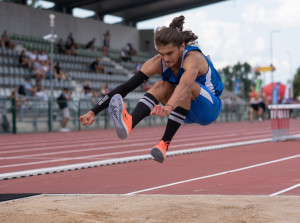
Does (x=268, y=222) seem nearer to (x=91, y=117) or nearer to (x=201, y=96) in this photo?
(x=201, y=96)

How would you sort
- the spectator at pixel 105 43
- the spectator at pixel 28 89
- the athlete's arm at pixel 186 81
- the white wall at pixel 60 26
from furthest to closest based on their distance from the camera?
1. the spectator at pixel 105 43
2. the white wall at pixel 60 26
3. the spectator at pixel 28 89
4. the athlete's arm at pixel 186 81

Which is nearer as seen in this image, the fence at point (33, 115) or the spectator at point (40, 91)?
the fence at point (33, 115)

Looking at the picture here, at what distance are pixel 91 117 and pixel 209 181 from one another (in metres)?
2.22

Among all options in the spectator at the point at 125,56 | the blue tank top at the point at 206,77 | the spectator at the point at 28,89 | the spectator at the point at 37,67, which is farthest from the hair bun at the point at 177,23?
the spectator at the point at 125,56

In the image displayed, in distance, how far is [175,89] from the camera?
13.5ft

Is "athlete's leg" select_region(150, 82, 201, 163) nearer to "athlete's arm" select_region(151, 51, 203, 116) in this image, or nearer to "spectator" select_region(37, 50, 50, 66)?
"athlete's arm" select_region(151, 51, 203, 116)

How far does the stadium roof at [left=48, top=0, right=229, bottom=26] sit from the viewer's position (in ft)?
96.4

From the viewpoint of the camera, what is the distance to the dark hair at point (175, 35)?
422 cm

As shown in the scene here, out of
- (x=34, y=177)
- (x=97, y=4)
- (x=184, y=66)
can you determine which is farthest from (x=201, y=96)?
(x=97, y=4)

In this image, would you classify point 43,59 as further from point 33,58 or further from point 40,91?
point 40,91

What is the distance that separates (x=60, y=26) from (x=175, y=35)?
25660 millimetres

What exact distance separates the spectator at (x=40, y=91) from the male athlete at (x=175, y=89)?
47.1 feet

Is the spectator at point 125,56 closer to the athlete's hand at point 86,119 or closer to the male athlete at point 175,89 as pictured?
the male athlete at point 175,89

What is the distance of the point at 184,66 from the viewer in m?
4.16
